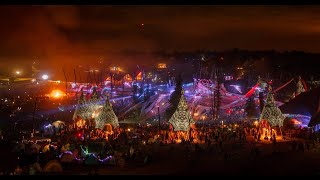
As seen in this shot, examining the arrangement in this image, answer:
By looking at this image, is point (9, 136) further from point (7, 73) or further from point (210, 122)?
point (7, 73)

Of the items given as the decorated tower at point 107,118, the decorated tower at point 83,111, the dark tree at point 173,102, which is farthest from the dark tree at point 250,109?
the decorated tower at point 83,111

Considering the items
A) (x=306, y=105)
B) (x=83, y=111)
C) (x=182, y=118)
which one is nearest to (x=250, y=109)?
(x=306, y=105)

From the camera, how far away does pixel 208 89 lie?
33.8 meters

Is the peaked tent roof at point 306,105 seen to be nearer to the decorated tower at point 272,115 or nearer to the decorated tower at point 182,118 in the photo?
the decorated tower at point 272,115

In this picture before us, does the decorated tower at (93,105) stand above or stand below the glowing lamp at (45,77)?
below

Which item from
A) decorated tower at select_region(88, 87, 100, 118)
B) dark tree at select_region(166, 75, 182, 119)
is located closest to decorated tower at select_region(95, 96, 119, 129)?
decorated tower at select_region(88, 87, 100, 118)

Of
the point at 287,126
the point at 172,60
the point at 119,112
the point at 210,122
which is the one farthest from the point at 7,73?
the point at 287,126

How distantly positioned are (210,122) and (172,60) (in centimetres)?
3514

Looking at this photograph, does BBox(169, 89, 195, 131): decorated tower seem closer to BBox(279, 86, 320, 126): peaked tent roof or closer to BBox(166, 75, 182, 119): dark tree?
BBox(279, 86, 320, 126): peaked tent roof

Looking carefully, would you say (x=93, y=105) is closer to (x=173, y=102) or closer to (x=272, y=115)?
(x=173, y=102)

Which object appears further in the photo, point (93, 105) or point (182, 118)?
point (93, 105)

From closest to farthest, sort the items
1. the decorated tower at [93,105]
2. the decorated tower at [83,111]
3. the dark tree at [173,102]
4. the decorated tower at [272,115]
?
the decorated tower at [272,115]
the decorated tower at [83,111]
the decorated tower at [93,105]
the dark tree at [173,102]

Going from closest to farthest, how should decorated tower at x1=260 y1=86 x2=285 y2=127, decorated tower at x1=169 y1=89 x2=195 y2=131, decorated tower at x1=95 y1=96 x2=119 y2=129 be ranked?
decorated tower at x1=169 y1=89 x2=195 y2=131
decorated tower at x1=260 y1=86 x2=285 y2=127
decorated tower at x1=95 y1=96 x2=119 y2=129

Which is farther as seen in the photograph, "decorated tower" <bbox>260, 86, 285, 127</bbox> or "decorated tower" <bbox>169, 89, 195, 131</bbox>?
"decorated tower" <bbox>260, 86, 285, 127</bbox>
